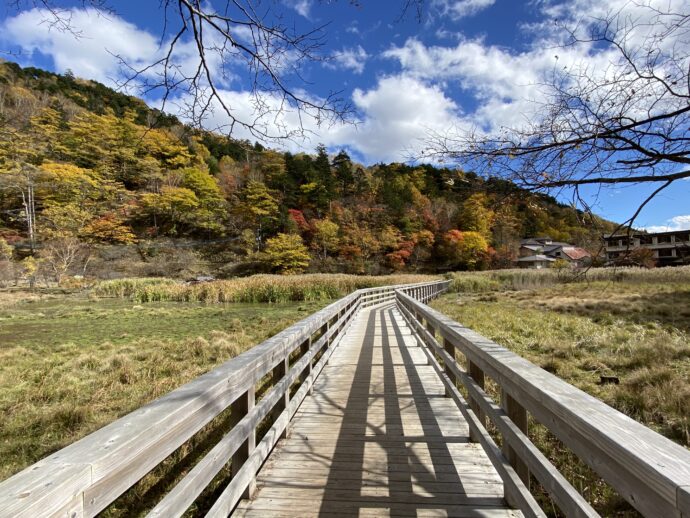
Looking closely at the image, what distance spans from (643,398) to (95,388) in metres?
7.82

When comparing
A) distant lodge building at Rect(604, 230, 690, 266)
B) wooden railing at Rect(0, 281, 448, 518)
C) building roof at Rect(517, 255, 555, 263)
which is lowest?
wooden railing at Rect(0, 281, 448, 518)

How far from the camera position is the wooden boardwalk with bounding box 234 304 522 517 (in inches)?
90.7

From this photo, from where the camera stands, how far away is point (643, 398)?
454 cm

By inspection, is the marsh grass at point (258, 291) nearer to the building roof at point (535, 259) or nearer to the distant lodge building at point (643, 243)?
the distant lodge building at point (643, 243)

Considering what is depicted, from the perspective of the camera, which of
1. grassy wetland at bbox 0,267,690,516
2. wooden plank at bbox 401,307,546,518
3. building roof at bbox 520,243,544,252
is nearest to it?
wooden plank at bbox 401,307,546,518

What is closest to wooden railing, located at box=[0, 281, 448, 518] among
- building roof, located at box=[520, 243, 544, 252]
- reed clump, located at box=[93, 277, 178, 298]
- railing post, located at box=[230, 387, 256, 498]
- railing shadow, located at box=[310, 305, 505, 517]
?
railing post, located at box=[230, 387, 256, 498]

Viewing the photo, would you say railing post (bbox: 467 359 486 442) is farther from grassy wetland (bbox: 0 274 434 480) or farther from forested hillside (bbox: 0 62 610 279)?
forested hillside (bbox: 0 62 610 279)

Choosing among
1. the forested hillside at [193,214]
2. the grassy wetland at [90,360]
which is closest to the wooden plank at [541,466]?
the grassy wetland at [90,360]

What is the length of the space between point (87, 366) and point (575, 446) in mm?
8807

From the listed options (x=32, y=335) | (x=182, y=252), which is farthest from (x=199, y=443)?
(x=182, y=252)

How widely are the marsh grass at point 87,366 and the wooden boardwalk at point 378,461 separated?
127cm

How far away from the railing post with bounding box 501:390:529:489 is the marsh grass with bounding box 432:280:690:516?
1.18 feet

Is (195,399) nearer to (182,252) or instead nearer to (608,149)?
(608,149)

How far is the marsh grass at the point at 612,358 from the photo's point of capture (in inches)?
133
